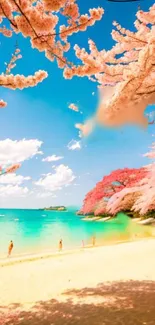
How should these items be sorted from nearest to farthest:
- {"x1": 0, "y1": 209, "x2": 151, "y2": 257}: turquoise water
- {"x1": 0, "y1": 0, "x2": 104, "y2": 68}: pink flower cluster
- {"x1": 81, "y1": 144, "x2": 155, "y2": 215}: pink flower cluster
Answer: {"x1": 0, "y1": 0, "x2": 104, "y2": 68}: pink flower cluster, {"x1": 81, "y1": 144, "x2": 155, "y2": 215}: pink flower cluster, {"x1": 0, "y1": 209, "x2": 151, "y2": 257}: turquoise water

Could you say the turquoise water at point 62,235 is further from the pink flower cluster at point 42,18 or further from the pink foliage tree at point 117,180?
the pink flower cluster at point 42,18

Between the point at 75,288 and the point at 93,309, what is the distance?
8.25 feet

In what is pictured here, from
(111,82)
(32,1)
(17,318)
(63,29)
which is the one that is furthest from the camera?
(17,318)

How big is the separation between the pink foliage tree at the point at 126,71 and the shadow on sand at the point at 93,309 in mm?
4217

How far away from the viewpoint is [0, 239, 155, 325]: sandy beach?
20.3 ft

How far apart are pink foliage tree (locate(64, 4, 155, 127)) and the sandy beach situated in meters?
4.33

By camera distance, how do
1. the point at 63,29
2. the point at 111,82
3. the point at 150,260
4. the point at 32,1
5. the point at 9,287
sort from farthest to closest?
the point at 150,260
the point at 9,287
the point at 111,82
the point at 63,29
the point at 32,1

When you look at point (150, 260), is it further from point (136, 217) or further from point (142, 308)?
point (142, 308)

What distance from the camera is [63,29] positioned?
3.90m

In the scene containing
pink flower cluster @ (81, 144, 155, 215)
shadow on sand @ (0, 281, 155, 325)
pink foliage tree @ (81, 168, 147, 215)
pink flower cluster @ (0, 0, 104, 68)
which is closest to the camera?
pink flower cluster @ (0, 0, 104, 68)

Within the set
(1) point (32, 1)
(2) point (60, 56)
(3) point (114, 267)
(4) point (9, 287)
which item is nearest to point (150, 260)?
(3) point (114, 267)

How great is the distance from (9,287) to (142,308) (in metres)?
5.16

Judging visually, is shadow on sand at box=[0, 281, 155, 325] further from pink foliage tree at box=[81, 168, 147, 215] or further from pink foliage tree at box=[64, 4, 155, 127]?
pink foliage tree at box=[81, 168, 147, 215]

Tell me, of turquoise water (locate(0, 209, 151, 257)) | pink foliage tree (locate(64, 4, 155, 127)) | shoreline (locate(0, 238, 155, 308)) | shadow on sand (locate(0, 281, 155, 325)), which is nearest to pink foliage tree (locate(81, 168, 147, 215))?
turquoise water (locate(0, 209, 151, 257))
